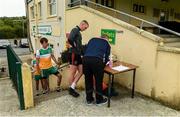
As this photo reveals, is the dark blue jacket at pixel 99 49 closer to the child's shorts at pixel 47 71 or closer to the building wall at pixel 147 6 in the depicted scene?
the child's shorts at pixel 47 71

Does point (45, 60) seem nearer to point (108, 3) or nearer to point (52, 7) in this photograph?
point (108, 3)

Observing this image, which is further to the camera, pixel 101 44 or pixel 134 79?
pixel 134 79

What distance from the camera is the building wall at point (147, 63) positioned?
206 inches

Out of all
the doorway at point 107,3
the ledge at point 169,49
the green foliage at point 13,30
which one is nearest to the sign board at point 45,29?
the doorway at point 107,3

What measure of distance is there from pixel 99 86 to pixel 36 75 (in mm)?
2171

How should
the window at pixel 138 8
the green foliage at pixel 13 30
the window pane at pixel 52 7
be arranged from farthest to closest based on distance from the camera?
the green foliage at pixel 13 30 → the window pane at pixel 52 7 → the window at pixel 138 8

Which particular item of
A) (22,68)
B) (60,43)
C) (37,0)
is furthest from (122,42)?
(37,0)

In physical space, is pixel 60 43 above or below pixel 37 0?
below

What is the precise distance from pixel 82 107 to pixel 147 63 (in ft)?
6.45

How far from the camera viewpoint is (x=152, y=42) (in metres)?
5.66

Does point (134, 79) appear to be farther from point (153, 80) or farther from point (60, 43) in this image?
point (60, 43)

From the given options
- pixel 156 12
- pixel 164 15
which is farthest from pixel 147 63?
pixel 164 15

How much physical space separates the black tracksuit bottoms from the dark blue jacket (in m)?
0.10

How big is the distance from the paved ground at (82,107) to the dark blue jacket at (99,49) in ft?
3.68
